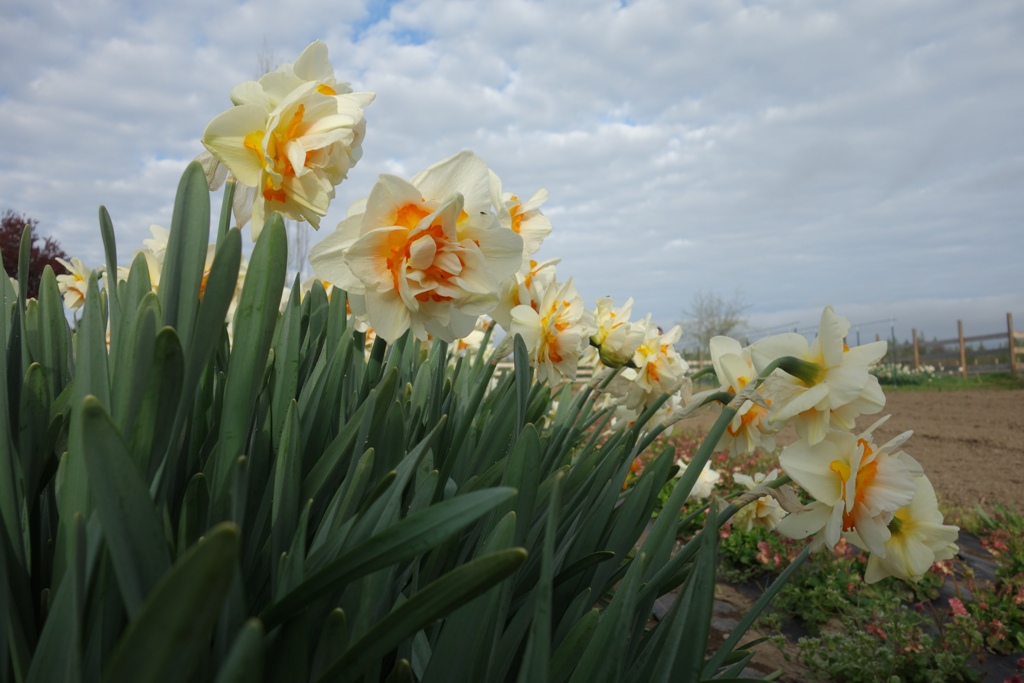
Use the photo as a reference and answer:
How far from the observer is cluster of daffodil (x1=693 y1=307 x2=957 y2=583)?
96 centimetres

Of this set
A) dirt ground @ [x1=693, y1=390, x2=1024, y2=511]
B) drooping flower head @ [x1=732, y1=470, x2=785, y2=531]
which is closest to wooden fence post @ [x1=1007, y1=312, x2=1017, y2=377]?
dirt ground @ [x1=693, y1=390, x2=1024, y2=511]

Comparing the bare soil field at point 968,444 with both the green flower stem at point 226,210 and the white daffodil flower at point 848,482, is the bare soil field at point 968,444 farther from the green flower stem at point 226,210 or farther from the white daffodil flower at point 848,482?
the green flower stem at point 226,210

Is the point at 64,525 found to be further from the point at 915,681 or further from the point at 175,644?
the point at 915,681

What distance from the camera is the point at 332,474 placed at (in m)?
0.85

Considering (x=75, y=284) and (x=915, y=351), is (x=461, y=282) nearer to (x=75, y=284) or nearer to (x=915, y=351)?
(x=75, y=284)

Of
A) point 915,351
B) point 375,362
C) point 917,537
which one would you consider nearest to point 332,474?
point 375,362

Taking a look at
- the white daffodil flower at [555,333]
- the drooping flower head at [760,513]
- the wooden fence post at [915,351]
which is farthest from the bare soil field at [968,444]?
the wooden fence post at [915,351]

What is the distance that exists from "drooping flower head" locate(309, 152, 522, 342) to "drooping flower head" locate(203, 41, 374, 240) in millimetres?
67

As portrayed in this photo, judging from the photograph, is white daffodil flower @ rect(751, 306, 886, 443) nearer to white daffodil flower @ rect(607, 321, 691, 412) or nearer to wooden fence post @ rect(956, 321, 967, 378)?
white daffodil flower @ rect(607, 321, 691, 412)

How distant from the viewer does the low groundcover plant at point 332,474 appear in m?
0.52

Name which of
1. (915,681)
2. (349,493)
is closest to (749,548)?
(915,681)

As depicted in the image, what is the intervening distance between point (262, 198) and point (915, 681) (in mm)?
2357

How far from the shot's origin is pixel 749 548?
315cm

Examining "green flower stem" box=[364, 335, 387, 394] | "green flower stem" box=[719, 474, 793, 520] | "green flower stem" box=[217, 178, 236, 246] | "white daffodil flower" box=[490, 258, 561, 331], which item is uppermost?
"green flower stem" box=[217, 178, 236, 246]
